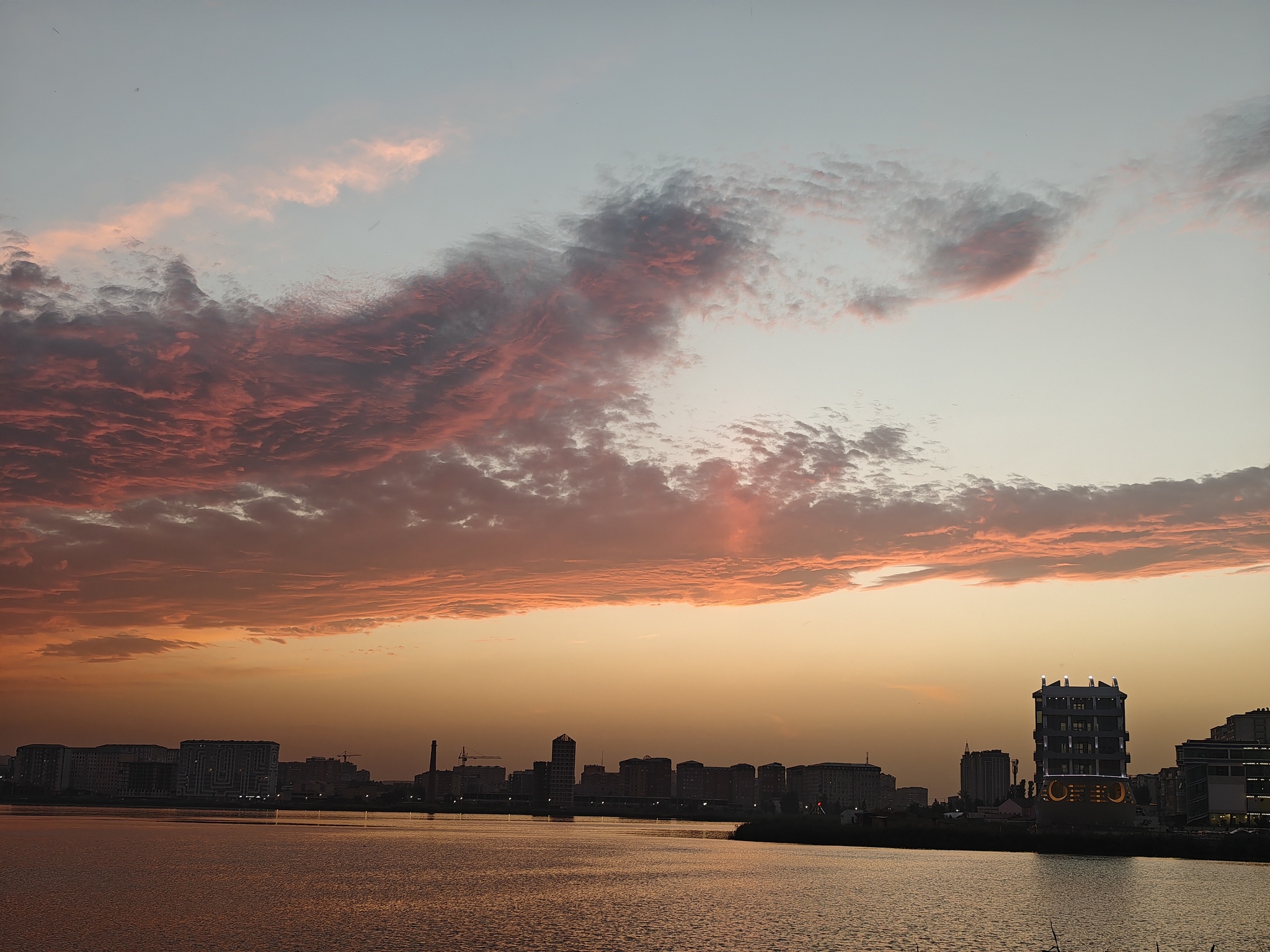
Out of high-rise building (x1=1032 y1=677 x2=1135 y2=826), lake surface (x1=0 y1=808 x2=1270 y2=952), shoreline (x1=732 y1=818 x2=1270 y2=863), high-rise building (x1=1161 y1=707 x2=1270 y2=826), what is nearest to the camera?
lake surface (x1=0 y1=808 x2=1270 y2=952)

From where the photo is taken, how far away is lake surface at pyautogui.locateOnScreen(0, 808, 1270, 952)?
193ft

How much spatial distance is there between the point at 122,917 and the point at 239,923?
7227mm

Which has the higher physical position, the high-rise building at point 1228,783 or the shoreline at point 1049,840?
the high-rise building at point 1228,783

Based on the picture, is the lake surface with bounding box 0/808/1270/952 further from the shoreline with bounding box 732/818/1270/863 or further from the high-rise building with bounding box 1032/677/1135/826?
the high-rise building with bounding box 1032/677/1135/826

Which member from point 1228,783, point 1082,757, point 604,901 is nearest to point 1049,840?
point 1082,757

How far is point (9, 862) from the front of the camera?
327 feet

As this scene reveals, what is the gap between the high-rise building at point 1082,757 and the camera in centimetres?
14988

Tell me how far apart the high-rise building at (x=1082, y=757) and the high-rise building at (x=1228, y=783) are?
33251mm

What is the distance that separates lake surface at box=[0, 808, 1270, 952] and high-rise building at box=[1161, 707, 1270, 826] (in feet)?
160

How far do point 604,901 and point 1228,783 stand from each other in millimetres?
138408

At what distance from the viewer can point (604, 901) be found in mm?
80688

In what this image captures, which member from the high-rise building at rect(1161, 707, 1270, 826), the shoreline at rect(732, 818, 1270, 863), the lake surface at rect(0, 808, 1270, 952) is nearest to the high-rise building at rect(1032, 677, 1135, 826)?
the shoreline at rect(732, 818, 1270, 863)

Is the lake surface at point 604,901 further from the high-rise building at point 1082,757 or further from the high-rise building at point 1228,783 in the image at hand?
the high-rise building at point 1228,783

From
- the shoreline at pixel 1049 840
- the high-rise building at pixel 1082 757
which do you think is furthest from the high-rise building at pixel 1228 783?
the high-rise building at pixel 1082 757
